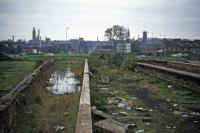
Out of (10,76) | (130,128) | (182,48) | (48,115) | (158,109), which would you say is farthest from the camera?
(182,48)

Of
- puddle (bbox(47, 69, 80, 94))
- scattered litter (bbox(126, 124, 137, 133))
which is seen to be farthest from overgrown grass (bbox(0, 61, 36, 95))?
scattered litter (bbox(126, 124, 137, 133))

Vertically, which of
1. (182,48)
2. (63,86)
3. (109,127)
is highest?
(182,48)

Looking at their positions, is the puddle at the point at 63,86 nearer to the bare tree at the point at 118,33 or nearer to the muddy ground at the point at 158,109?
the muddy ground at the point at 158,109

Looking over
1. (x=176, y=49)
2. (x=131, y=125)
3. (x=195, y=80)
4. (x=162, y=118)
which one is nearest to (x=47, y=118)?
(x=131, y=125)

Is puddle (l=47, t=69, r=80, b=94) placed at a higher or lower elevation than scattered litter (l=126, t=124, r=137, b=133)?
lower

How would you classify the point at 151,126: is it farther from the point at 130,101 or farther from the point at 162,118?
the point at 130,101

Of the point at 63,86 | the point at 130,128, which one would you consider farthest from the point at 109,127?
the point at 63,86

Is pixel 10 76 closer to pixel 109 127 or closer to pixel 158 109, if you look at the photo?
pixel 158 109

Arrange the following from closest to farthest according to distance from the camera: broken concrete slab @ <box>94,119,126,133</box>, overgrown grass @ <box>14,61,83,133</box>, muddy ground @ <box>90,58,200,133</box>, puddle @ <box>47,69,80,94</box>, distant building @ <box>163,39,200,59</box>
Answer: broken concrete slab @ <box>94,119,126,133</box> → overgrown grass @ <box>14,61,83,133</box> → muddy ground @ <box>90,58,200,133</box> → puddle @ <box>47,69,80,94</box> → distant building @ <box>163,39,200,59</box>

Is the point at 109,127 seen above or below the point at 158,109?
above

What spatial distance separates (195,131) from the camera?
21.3ft

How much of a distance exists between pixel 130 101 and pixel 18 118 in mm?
4278

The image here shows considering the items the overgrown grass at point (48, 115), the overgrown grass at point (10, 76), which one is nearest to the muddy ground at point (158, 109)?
the overgrown grass at point (48, 115)

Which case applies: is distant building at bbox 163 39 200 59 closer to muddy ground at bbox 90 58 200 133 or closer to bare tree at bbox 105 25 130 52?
bare tree at bbox 105 25 130 52
